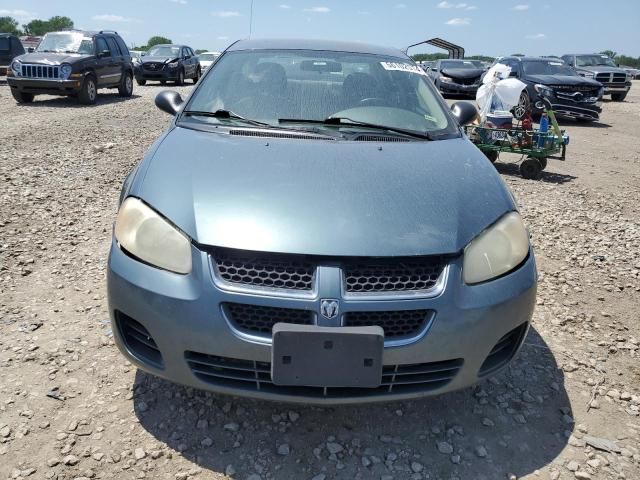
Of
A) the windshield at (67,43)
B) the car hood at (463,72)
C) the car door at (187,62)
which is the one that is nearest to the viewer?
the windshield at (67,43)

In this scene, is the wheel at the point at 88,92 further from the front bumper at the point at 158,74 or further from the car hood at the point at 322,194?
the car hood at the point at 322,194

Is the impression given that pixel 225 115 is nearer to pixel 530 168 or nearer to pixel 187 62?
pixel 530 168

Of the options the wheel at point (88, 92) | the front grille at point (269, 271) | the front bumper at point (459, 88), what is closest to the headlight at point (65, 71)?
the wheel at point (88, 92)

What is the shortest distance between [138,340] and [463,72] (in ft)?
63.3

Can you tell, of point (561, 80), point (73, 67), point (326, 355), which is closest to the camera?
point (326, 355)

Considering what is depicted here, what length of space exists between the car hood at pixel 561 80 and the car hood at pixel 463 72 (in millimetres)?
5894

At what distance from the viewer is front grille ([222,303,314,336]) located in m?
1.85

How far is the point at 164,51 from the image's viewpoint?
69.3 feet

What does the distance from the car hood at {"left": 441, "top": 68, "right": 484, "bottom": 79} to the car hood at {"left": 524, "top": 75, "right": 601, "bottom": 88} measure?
5894mm

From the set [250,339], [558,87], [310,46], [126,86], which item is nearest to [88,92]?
[126,86]

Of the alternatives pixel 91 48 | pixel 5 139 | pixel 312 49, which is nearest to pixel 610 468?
pixel 312 49

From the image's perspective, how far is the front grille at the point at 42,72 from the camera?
39.9 ft

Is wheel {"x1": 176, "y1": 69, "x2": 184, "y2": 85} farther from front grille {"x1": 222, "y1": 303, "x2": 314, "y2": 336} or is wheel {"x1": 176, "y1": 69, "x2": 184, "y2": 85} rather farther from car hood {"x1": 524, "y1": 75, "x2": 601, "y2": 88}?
front grille {"x1": 222, "y1": 303, "x2": 314, "y2": 336}

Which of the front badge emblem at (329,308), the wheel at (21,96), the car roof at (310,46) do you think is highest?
the car roof at (310,46)
